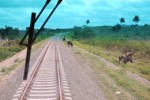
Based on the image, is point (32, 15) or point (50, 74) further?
point (50, 74)

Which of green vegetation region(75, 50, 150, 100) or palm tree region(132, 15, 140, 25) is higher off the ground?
palm tree region(132, 15, 140, 25)

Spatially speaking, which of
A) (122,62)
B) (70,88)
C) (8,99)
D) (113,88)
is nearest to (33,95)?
(8,99)

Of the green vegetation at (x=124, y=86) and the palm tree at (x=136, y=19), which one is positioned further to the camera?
the palm tree at (x=136, y=19)

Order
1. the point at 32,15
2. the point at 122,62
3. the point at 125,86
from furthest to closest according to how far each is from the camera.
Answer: the point at 122,62
the point at 125,86
the point at 32,15

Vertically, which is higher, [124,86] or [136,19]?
[136,19]

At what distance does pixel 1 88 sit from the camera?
1642cm

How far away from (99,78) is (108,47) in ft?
178

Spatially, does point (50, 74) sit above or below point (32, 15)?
below

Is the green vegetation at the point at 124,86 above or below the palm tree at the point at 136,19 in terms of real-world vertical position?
below

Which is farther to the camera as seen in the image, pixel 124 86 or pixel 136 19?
pixel 136 19

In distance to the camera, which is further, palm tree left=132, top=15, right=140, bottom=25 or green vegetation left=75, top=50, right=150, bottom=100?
palm tree left=132, top=15, right=140, bottom=25

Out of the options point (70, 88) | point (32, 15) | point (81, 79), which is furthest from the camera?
point (81, 79)

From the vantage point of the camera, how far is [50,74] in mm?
20312

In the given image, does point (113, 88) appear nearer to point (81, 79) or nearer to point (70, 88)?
point (70, 88)
